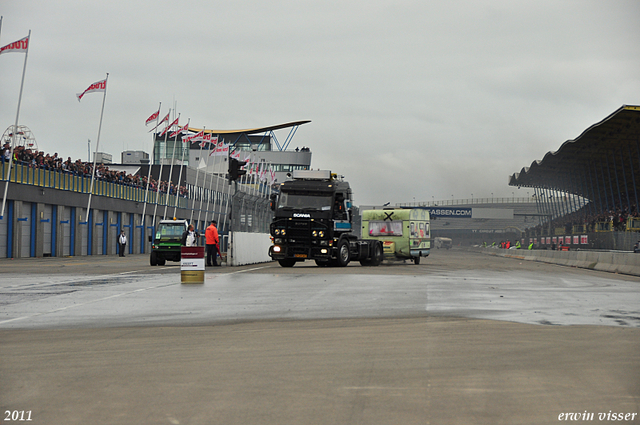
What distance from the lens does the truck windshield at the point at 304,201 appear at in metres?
28.8

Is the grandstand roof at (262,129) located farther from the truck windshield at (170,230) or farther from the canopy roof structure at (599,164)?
the truck windshield at (170,230)

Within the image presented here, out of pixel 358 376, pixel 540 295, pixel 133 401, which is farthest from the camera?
pixel 540 295

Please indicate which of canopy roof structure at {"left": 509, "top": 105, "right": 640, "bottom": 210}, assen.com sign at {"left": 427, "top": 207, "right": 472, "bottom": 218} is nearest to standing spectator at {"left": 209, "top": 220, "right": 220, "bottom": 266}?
canopy roof structure at {"left": 509, "top": 105, "right": 640, "bottom": 210}

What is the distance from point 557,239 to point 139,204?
36.3 metres

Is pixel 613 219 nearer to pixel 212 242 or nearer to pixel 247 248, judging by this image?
pixel 247 248

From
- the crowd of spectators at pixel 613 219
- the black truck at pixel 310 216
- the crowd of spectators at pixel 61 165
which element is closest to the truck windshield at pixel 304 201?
the black truck at pixel 310 216

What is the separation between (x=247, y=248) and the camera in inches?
1309

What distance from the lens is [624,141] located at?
65875 millimetres

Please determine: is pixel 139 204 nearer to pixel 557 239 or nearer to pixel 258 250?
pixel 258 250

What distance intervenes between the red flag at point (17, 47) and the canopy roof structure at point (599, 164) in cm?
4042

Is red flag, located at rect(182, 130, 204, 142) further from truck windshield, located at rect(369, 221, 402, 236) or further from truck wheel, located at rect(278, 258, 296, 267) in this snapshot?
truck wheel, located at rect(278, 258, 296, 267)

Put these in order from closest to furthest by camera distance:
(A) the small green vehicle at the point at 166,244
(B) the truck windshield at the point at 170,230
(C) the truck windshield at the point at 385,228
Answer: (A) the small green vehicle at the point at 166,244 < (B) the truck windshield at the point at 170,230 < (C) the truck windshield at the point at 385,228

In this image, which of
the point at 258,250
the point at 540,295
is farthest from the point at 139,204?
the point at 540,295

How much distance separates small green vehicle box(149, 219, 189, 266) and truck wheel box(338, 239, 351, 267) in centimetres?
765
